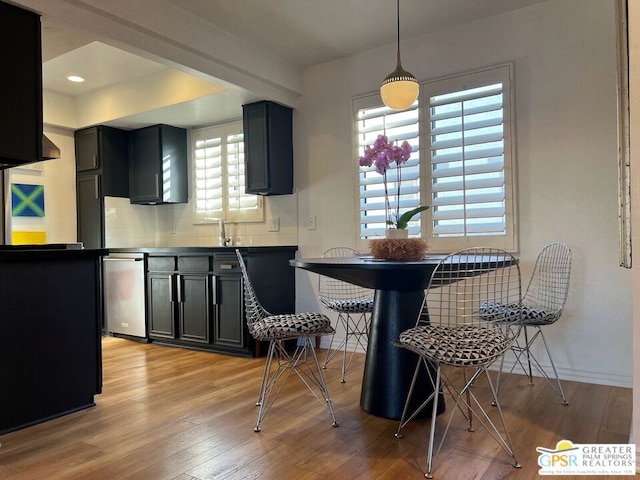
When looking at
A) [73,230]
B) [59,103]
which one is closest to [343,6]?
[59,103]

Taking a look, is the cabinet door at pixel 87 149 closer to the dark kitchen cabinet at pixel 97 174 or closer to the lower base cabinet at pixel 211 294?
the dark kitchen cabinet at pixel 97 174

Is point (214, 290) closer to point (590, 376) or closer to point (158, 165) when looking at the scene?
point (158, 165)

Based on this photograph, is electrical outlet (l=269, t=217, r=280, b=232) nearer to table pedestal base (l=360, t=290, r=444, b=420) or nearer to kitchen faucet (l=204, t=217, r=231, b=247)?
kitchen faucet (l=204, t=217, r=231, b=247)

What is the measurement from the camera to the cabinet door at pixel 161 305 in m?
4.10

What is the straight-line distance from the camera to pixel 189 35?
311 centimetres

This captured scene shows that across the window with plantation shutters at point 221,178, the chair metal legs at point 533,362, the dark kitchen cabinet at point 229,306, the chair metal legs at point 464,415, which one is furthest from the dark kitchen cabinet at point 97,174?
the chair metal legs at point 533,362

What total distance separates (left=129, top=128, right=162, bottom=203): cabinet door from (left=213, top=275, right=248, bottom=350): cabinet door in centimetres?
152

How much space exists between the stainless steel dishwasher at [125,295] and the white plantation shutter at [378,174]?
2.16 meters

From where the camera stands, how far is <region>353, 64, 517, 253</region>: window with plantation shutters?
10.4ft

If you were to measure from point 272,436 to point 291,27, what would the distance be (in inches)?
109

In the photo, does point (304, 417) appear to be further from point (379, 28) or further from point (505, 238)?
point (379, 28)

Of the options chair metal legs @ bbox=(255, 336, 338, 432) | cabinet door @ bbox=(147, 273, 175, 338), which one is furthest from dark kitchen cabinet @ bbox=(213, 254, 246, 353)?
cabinet door @ bbox=(147, 273, 175, 338)

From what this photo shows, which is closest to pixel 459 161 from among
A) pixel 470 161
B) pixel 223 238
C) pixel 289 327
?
pixel 470 161

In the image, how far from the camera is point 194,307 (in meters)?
3.96
